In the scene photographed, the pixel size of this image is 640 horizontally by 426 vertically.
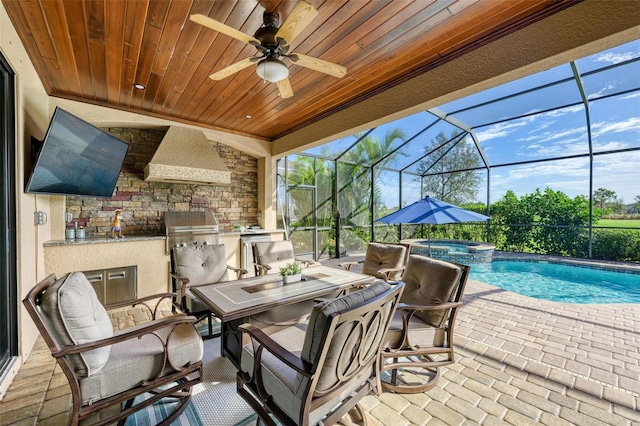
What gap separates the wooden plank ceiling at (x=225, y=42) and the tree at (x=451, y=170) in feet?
19.9

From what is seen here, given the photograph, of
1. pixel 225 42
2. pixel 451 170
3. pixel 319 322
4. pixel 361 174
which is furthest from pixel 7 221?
pixel 451 170

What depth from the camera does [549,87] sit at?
5543 mm

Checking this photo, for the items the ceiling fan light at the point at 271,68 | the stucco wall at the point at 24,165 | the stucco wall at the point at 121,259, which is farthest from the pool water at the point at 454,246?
the stucco wall at the point at 24,165

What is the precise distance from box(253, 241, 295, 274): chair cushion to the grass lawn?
8.50 m

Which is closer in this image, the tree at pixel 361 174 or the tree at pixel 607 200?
the tree at pixel 607 200

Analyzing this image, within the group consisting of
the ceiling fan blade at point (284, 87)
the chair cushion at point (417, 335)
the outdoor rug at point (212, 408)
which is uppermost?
the ceiling fan blade at point (284, 87)

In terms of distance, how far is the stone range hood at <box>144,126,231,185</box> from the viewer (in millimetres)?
4297

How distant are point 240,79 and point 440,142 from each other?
7.08 m

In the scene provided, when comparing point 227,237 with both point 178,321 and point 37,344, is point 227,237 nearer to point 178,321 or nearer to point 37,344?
point 37,344

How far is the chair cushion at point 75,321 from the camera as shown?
142 cm

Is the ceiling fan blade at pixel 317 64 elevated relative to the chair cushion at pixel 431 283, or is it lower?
elevated

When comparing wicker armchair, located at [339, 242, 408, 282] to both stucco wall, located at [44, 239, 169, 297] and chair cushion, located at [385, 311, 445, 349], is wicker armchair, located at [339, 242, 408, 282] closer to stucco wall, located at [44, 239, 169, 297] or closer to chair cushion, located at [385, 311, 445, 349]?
chair cushion, located at [385, 311, 445, 349]

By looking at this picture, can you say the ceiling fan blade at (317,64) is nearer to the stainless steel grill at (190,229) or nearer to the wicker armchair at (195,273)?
the wicker armchair at (195,273)

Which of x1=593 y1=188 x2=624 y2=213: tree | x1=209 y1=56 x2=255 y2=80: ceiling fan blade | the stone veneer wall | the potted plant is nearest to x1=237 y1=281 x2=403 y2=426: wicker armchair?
the potted plant
